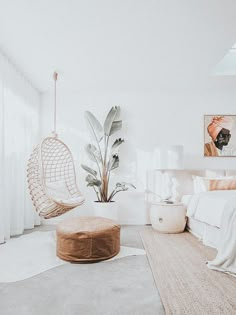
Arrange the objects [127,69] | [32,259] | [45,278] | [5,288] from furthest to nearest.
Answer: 1. [127,69]
2. [32,259]
3. [45,278]
4. [5,288]

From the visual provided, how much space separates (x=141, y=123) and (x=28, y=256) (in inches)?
119

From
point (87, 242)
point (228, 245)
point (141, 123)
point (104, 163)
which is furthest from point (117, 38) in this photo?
point (228, 245)

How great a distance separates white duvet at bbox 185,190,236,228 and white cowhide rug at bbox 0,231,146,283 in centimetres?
93

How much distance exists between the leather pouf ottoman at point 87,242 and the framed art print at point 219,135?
9.17 ft

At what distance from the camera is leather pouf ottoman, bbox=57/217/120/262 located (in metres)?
2.63

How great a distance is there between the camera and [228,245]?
7.95 feet

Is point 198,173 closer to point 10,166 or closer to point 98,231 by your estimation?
point 98,231

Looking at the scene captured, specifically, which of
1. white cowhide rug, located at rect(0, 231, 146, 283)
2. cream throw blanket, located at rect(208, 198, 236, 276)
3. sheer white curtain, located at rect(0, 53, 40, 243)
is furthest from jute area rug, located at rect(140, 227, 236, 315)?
sheer white curtain, located at rect(0, 53, 40, 243)

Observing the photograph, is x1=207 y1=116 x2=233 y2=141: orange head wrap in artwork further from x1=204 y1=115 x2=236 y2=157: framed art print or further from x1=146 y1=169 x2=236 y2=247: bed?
x1=146 y1=169 x2=236 y2=247: bed

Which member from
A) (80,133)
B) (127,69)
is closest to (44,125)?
(80,133)

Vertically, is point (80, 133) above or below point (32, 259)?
above

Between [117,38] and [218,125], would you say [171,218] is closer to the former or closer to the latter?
[218,125]

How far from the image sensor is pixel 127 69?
3988mm

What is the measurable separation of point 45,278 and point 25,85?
124 inches
